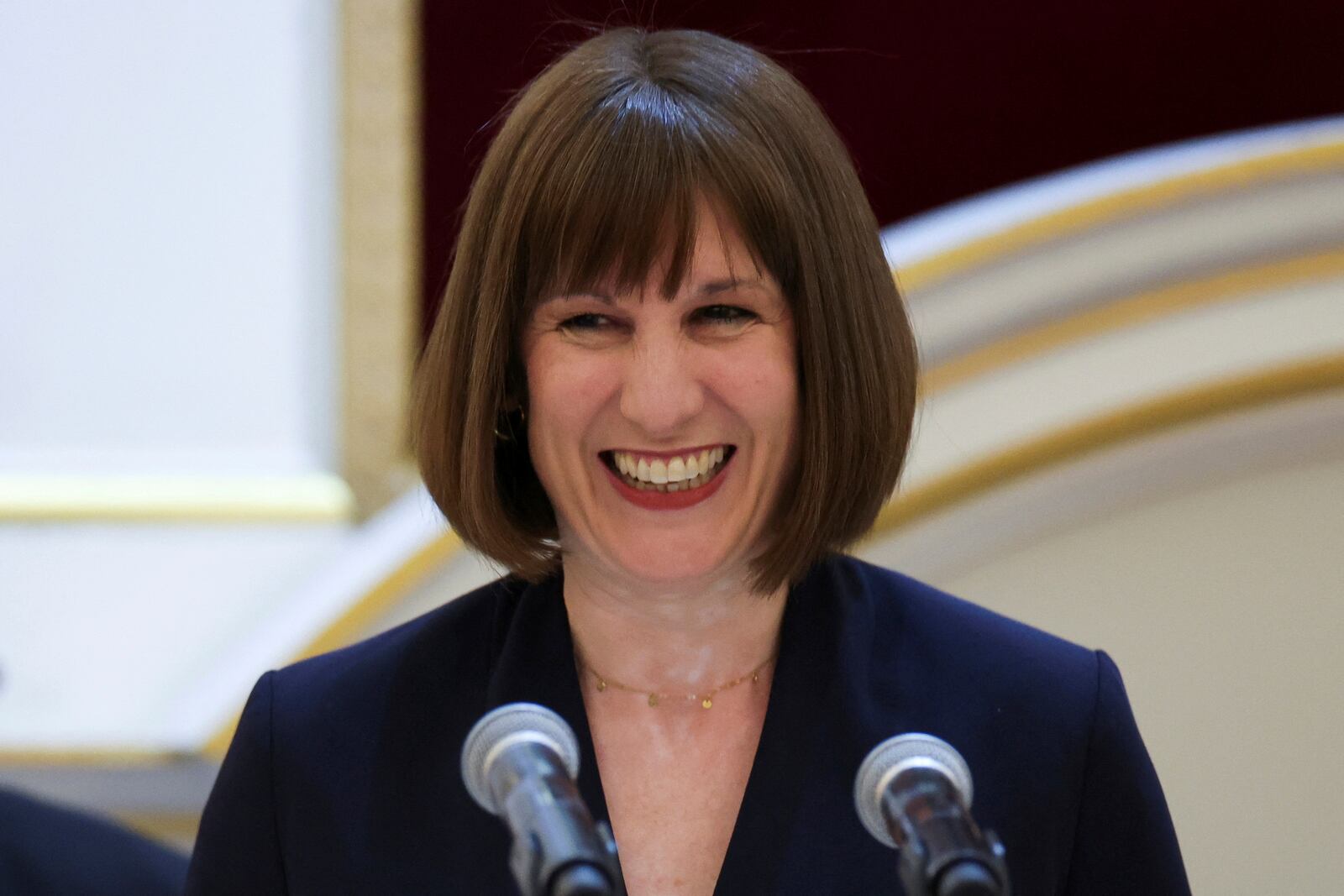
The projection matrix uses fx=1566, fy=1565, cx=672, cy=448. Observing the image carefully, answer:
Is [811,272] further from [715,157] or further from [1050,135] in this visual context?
[1050,135]

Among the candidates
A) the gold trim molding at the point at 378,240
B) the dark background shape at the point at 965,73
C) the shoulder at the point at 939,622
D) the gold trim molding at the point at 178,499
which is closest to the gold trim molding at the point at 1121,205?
the dark background shape at the point at 965,73

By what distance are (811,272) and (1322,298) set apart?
0.89 m

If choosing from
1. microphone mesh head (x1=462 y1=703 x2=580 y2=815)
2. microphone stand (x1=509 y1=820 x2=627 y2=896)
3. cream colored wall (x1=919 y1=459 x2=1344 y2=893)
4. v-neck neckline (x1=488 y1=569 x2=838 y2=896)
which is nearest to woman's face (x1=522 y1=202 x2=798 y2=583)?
v-neck neckline (x1=488 y1=569 x2=838 y2=896)

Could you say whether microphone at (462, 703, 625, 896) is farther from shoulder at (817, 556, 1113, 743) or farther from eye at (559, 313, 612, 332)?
shoulder at (817, 556, 1113, 743)

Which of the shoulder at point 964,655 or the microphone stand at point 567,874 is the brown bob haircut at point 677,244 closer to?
the shoulder at point 964,655

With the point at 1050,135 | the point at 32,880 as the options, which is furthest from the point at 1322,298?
the point at 32,880

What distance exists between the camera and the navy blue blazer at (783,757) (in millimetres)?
1165

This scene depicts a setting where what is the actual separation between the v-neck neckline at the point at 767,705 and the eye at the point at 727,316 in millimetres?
266

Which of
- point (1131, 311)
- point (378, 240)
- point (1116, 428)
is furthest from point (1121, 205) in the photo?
point (378, 240)

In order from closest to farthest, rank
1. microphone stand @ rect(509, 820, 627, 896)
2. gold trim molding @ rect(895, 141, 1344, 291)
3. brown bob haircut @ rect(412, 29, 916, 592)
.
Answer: microphone stand @ rect(509, 820, 627, 896), brown bob haircut @ rect(412, 29, 916, 592), gold trim molding @ rect(895, 141, 1344, 291)

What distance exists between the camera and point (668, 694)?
4.08 ft

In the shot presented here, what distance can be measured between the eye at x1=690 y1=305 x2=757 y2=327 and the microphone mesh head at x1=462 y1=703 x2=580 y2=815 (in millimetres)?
415

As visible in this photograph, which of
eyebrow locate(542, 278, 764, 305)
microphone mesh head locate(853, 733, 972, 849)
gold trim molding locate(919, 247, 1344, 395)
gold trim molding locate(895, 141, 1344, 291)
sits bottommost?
microphone mesh head locate(853, 733, 972, 849)

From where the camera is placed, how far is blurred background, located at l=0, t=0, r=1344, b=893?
69.2 inches
